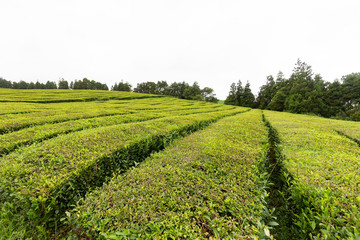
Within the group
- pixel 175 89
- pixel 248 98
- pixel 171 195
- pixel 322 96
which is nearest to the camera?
pixel 171 195

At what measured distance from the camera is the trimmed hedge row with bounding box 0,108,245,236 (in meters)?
2.48

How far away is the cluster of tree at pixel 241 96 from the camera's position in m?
56.5

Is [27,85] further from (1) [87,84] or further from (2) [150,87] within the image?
(2) [150,87]

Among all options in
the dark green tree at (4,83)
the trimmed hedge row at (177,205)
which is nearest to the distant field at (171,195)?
the trimmed hedge row at (177,205)

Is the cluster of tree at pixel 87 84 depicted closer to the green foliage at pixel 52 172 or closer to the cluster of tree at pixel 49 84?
the cluster of tree at pixel 49 84

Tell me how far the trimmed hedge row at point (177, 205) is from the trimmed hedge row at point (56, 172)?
0.62 meters

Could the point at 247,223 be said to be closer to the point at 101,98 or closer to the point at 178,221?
the point at 178,221

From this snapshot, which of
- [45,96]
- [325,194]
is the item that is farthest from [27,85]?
[325,194]

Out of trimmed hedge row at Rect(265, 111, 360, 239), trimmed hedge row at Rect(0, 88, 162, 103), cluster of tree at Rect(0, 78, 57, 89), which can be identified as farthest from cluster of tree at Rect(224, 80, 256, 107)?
cluster of tree at Rect(0, 78, 57, 89)

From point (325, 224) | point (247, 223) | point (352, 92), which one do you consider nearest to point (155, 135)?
point (247, 223)

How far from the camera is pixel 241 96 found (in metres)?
59.1

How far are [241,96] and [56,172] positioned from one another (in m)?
65.6

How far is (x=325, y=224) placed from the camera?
1.96 metres

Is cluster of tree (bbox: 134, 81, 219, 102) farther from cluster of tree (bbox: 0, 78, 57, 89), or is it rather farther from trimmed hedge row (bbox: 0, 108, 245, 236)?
trimmed hedge row (bbox: 0, 108, 245, 236)
